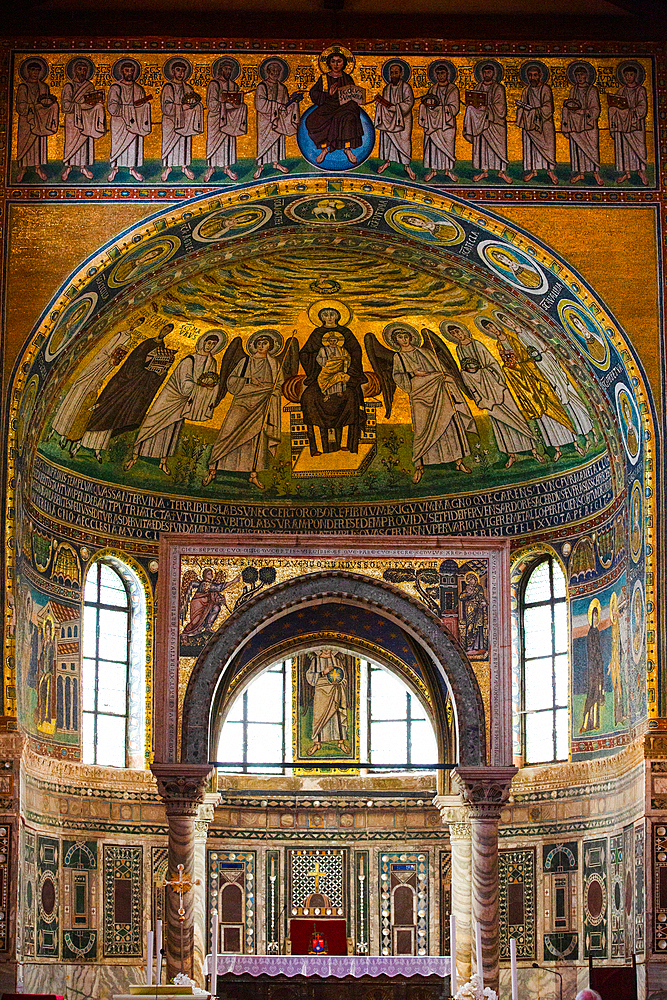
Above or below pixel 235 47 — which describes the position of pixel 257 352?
below

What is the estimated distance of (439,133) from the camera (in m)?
24.3

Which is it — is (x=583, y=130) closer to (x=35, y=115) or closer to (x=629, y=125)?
(x=629, y=125)

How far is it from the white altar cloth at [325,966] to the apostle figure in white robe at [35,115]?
476 inches

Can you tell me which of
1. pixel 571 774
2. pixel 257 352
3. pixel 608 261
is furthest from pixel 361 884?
pixel 608 261

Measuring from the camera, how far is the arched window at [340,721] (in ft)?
102

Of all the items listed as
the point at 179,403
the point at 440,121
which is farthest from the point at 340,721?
the point at 440,121

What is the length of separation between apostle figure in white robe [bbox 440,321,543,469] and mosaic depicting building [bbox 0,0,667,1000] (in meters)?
0.06

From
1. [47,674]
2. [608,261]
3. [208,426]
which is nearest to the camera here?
[608,261]

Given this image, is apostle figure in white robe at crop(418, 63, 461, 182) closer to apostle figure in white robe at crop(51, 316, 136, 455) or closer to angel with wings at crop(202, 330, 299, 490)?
angel with wings at crop(202, 330, 299, 490)

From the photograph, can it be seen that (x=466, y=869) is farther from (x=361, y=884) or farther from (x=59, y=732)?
(x=59, y=732)

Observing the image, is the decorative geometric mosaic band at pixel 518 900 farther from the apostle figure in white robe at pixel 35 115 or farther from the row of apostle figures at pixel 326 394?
the apostle figure in white robe at pixel 35 115

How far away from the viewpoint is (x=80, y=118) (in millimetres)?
24109

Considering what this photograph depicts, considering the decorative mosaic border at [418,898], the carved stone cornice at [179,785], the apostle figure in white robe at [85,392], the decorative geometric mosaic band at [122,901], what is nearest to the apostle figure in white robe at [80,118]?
the apostle figure in white robe at [85,392]

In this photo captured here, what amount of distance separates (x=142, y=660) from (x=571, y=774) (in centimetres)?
712
